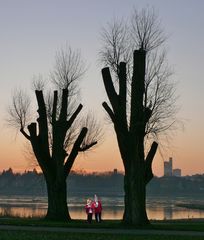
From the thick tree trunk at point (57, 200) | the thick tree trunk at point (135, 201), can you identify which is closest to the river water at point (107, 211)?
the thick tree trunk at point (57, 200)

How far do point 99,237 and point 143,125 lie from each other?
9.10 m

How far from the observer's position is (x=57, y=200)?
3597 centimetres

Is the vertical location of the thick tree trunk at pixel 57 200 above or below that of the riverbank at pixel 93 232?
above

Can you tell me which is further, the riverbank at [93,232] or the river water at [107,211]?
the river water at [107,211]

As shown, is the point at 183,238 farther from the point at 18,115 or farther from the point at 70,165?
the point at 18,115

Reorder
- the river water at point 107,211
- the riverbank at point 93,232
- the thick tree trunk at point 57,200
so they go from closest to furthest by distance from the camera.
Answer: the riverbank at point 93,232 → the thick tree trunk at point 57,200 → the river water at point 107,211

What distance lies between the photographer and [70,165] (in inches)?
1442

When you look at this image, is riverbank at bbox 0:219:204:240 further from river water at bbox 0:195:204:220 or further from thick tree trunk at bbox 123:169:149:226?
river water at bbox 0:195:204:220

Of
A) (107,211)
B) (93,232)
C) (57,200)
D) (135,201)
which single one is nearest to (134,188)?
(135,201)

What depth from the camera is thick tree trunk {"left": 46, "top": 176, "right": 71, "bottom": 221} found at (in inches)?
1401

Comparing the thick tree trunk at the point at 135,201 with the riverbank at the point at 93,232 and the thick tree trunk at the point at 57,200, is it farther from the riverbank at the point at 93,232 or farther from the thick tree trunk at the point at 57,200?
the thick tree trunk at the point at 57,200

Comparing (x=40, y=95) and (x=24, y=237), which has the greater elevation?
(x=40, y=95)

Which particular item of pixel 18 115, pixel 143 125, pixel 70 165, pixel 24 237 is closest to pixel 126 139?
pixel 143 125

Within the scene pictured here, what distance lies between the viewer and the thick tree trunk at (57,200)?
35.6 m
